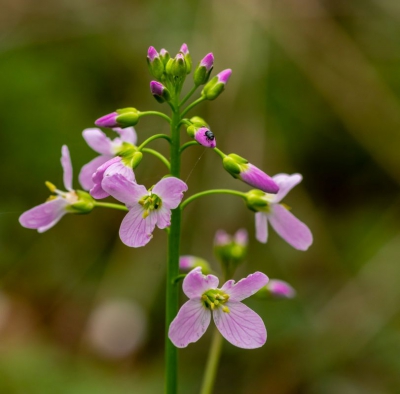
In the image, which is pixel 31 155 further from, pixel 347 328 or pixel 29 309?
pixel 347 328

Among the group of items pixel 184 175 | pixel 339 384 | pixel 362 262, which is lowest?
pixel 339 384

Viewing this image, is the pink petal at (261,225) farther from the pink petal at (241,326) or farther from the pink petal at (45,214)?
the pink petal at (45,214)

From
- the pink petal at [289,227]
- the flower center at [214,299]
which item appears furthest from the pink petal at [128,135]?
the flower center at [214,299]

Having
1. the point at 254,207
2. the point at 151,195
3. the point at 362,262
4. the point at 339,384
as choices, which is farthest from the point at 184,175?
the point at 151,195

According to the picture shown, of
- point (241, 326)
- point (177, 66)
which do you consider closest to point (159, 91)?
point (177, 66)

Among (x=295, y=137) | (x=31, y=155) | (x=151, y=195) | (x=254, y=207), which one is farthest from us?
(x=295, y=137)

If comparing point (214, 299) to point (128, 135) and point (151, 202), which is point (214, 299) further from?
point (128, 135)

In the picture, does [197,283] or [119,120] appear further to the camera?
[119,120]
